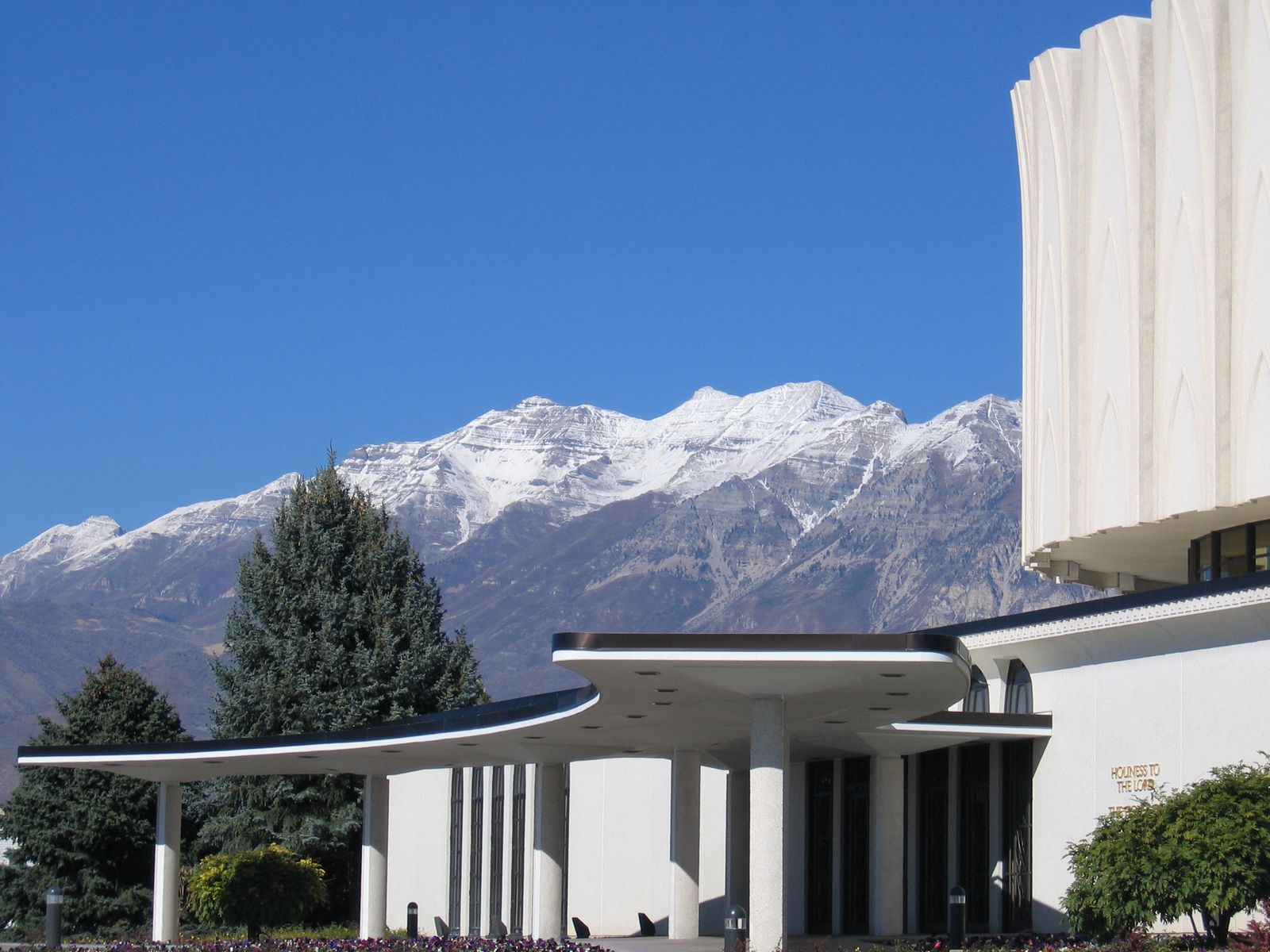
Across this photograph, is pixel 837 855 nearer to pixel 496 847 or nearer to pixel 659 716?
pixel 659 716

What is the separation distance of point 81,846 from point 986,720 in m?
28.1

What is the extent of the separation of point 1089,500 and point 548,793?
1243 cm

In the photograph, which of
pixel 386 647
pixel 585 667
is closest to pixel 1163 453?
pixel 585 667

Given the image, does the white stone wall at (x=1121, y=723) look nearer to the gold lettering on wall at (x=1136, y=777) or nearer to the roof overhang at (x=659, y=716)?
the gold lettering on wall at (x=1136, y=777)

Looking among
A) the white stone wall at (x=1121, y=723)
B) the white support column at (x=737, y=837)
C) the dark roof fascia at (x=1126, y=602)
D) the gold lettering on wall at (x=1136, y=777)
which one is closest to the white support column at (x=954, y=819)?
the white stone wall at (x=1121, y=723)

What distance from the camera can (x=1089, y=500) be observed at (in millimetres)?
34188

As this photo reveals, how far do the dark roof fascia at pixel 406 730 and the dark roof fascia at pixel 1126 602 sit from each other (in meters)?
6.60

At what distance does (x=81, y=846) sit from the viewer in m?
50.1

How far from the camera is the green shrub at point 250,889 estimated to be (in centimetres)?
4081

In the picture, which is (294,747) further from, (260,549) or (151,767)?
(260,549)

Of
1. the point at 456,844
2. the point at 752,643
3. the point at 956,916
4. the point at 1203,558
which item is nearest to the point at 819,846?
the point at 1203,558

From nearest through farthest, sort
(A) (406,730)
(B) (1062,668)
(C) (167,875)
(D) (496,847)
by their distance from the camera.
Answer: (B) (1062,668), (A) (406,730), (C) (167,875), (D) (496,847)

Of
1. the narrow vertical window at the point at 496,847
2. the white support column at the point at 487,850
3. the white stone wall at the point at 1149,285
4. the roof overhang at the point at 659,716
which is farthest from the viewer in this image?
the white support column at the point at 487,850

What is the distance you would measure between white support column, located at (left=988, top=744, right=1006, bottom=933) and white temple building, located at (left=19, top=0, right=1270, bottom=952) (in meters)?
0.06
